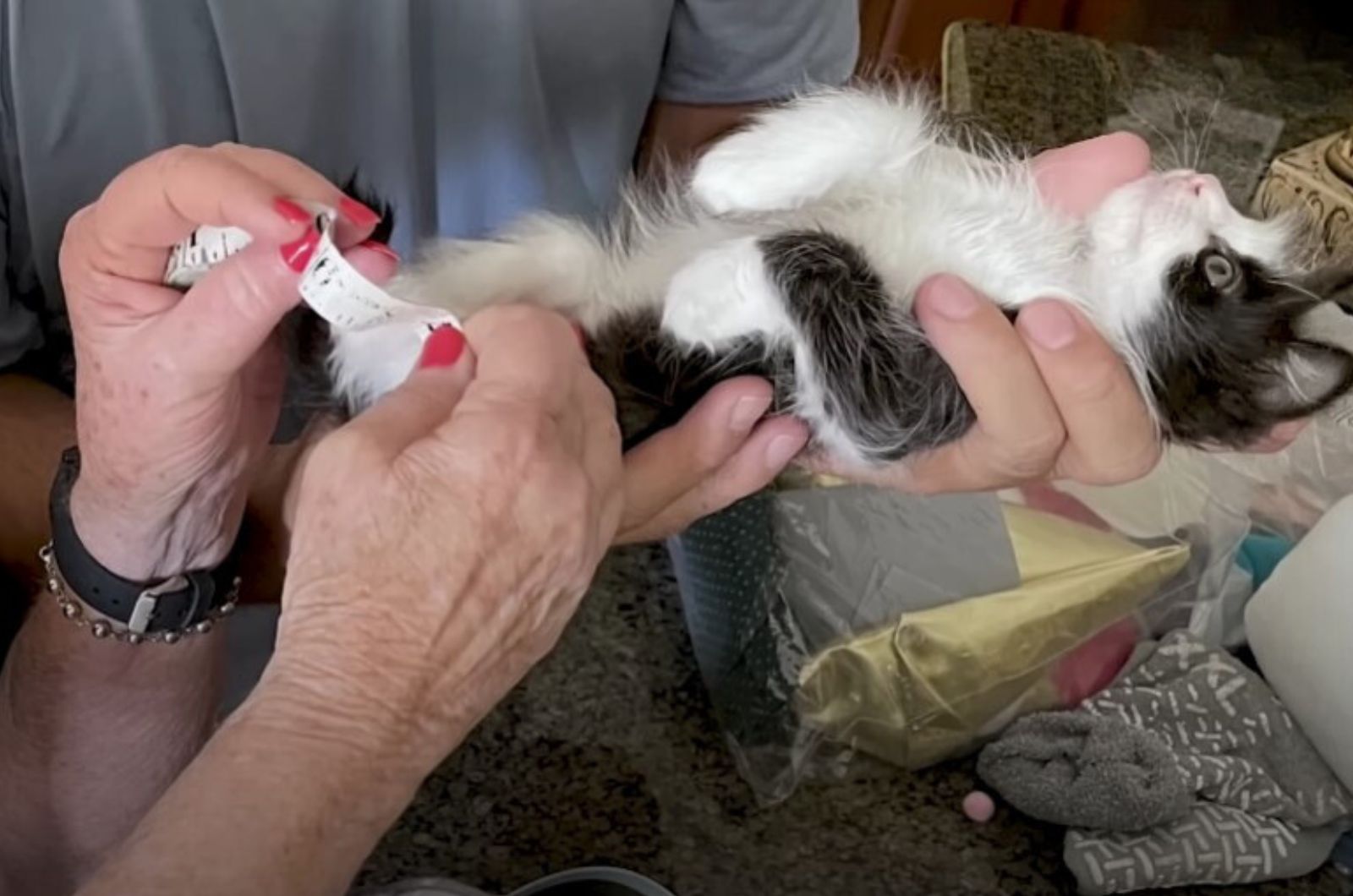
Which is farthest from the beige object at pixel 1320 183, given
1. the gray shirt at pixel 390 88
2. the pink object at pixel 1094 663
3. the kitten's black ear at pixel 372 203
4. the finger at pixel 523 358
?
the finger at pixel 523 358

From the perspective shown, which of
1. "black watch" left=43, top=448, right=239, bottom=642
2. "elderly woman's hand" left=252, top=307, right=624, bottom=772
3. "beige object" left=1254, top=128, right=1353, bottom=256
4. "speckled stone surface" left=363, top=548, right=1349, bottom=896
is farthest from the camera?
"beige object" left=1254, top=128, right=1353, bottom=256

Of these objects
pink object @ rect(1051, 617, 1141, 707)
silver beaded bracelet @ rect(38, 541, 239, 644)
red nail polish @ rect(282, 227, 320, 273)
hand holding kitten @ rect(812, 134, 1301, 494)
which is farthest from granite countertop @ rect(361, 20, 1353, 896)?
red nail polish @ rect(282, 227, 320, 273)

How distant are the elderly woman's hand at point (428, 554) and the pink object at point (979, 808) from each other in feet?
2.92

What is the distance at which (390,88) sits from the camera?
103 centimetres

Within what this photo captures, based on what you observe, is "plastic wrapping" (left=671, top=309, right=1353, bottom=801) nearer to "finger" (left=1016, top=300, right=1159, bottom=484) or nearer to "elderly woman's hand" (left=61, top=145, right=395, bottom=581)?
"finger" (left=1016, top=300, right=1159, bottom=484)

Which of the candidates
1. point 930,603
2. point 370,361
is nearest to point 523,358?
point 370,361

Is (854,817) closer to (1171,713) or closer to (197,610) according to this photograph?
(1171,713)

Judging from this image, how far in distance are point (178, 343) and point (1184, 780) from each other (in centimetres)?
104

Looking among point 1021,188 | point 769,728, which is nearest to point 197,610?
point 1021,188

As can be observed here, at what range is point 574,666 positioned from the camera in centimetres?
154

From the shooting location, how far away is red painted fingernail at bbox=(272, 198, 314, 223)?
0.67 m

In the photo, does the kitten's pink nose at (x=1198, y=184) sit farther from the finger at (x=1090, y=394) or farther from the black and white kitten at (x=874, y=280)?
the finger at (x=1090, y=394)

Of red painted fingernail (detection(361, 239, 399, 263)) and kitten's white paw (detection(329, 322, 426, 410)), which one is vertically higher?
red painted fingernail (detection(361, 239, 399, 263))

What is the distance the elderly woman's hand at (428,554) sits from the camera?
2.11 ft
